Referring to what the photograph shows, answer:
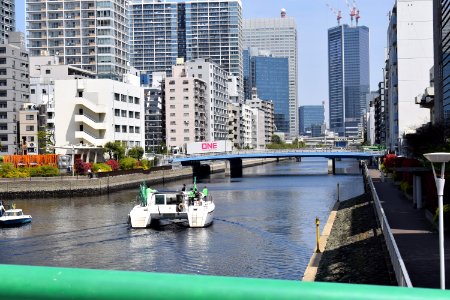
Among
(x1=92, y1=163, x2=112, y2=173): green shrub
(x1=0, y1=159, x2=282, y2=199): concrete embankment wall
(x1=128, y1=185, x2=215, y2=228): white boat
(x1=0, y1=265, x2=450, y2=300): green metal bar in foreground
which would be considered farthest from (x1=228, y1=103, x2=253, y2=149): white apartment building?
(x1=0, y1=265, x2=450, y2=300): green metal bar in foreground

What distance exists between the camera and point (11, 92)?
10225cm

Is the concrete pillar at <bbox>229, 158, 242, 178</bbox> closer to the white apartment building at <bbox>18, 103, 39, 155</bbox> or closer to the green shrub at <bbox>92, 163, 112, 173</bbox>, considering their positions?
the white apartment building at <bbox>18, 103, 39, 155</bbox>

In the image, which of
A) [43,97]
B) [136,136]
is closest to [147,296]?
[136,136]

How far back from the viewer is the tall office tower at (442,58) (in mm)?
50344

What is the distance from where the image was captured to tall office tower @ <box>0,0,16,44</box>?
158188mm

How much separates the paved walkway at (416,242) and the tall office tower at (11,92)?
7548 centimetres

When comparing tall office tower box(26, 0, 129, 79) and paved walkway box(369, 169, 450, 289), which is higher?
tall office tower box(26, 0, 129, 79)

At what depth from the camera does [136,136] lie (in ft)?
346

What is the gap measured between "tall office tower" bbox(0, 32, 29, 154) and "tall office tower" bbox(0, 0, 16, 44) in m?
54.3

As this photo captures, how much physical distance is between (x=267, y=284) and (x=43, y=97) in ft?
393

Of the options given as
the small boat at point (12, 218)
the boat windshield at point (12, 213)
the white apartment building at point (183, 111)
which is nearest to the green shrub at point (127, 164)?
the small boat at point (12, 218)

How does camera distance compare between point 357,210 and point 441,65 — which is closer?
point 357,210

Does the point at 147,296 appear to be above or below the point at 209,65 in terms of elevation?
below

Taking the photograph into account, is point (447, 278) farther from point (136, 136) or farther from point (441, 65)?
point (136, 136)
